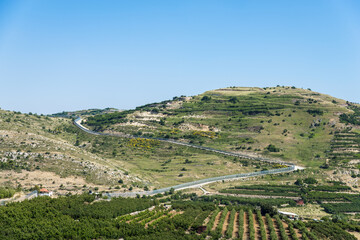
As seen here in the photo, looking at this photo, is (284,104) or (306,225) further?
(284,104)

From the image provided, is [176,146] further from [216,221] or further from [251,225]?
[251,225]

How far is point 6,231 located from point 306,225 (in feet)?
160

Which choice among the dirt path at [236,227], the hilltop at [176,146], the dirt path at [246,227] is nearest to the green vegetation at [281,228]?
the dirt path at [246,227]

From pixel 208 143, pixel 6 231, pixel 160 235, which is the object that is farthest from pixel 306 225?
pixel 208 143

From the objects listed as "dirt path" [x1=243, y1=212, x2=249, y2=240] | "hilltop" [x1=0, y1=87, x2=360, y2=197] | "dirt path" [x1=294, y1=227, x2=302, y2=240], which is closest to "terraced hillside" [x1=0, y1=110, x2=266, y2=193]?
"hilltop" [x1=0, y1=87, x2=360, y2=197]

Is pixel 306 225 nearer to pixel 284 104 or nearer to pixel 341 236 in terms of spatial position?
pixel 341 236

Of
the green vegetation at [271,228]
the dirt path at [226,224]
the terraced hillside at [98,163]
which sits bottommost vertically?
the dirt path at [226,224]

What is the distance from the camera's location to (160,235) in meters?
59.2

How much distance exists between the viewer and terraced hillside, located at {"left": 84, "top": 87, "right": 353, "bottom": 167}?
143 m

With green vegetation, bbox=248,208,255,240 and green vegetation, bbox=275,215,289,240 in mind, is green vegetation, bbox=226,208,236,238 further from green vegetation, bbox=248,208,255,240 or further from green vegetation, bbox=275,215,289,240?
green vegetation, bbox=275,215,289,240

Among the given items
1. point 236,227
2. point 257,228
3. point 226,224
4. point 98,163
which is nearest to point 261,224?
point 257,228

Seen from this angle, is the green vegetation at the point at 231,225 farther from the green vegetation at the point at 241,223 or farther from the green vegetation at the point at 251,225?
the green vegetation at the point at 251,225

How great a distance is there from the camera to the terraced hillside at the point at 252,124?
143 meters

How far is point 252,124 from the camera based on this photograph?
166m
